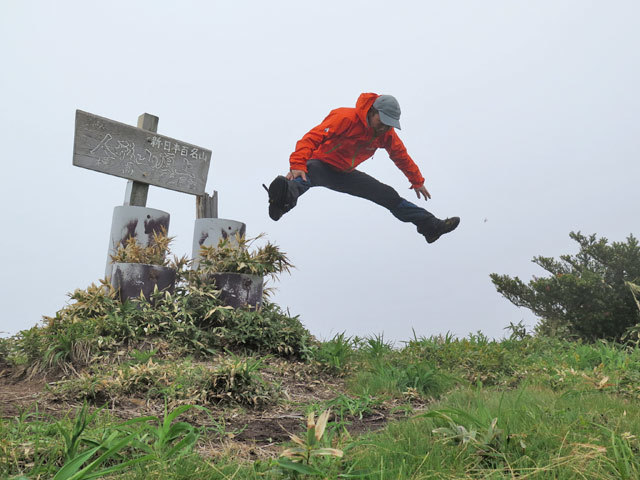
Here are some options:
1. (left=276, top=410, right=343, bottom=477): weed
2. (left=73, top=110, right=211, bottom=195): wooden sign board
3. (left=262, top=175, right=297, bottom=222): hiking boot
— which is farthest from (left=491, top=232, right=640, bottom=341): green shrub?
(left=276, top=410, right=343, bottom=477): weed

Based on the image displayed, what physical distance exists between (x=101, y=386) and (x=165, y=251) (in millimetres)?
2443

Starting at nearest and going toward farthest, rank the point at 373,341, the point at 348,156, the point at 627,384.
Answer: the point at 627,384 → the point at 373,341 → the point at 348,156

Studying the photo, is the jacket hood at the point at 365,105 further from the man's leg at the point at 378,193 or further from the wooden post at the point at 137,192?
the wooden post at the point at 137,192

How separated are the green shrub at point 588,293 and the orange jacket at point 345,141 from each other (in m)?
5.49

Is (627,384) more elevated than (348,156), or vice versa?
(348,156)

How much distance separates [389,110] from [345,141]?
662mm

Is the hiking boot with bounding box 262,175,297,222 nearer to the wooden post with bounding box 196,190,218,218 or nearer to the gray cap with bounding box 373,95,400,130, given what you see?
the gray cap with bounding box 373,95,400,130

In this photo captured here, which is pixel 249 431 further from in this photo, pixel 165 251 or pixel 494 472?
pixel 165 251

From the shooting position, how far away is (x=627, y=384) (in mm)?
3689

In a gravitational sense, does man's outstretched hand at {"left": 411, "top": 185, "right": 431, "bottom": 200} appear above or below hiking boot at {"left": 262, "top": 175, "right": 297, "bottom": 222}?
above

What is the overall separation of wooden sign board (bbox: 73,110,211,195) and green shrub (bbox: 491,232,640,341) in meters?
7.13

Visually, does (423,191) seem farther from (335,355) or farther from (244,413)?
(244,413)

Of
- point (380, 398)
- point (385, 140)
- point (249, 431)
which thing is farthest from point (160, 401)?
point (385, 140)

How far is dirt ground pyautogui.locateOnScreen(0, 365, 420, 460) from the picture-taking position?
286 cm
